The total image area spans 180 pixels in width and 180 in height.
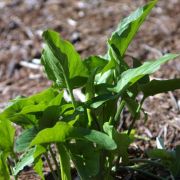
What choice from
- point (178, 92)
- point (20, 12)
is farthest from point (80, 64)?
point (20, 12)

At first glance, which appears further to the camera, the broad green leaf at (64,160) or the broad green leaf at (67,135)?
the broad green leaf at (64,160)

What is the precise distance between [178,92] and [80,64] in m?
0.89

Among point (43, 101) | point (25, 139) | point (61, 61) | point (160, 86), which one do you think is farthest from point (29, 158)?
point (160, 86)

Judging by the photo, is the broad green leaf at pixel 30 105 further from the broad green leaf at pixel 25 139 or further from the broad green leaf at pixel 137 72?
the broad green leaf at pixel 137 72

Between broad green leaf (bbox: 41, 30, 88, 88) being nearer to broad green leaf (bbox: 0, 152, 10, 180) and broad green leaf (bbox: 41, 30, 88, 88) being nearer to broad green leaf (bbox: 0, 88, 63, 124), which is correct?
broad green leaf (bbox: 0, 88, 63, 124)

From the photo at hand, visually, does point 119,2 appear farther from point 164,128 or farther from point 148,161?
point 148,161

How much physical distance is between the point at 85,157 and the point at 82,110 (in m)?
0.12

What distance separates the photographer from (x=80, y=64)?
4.99ft

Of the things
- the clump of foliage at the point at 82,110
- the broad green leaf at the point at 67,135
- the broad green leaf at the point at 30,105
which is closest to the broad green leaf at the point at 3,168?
the clump of foliage at the point at 82,110

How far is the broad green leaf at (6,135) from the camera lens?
4.86ft

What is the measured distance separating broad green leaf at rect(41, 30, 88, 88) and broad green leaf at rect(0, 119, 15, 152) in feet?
0.62

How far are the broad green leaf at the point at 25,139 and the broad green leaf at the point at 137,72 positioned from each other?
235 millimetres

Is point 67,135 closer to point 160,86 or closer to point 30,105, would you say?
point 30,105

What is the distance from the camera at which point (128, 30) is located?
1.49 m
